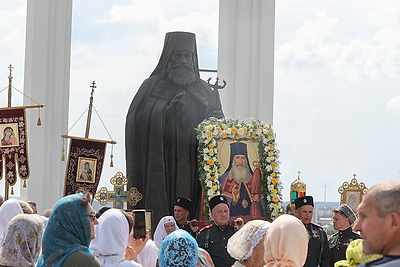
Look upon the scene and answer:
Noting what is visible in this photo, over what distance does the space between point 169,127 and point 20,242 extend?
Answer: 27.6ft

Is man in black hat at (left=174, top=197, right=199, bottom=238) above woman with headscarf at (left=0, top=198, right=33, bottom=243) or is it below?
below

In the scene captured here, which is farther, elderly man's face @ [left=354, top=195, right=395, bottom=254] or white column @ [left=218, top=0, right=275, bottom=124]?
white column @ [left=218, top=0, right=275, bottom=124]

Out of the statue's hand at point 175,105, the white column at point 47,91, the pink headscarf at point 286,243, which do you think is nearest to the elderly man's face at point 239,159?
the statue's hand at point 175,105

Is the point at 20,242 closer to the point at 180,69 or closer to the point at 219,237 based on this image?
the point at 219,237

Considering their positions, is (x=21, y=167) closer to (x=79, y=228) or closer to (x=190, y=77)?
(x=190, y=77)

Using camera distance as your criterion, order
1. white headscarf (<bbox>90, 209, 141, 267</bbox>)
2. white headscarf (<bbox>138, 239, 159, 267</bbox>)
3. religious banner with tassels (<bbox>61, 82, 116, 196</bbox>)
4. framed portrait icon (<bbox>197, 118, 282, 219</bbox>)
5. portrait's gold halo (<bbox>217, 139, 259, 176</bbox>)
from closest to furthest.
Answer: white headscarf (<bbox>90, 209, 141, 267</bbox>)
white headscarf (<bbox>138, 239, 159, 267</bbox>)
framed portrait icon (<bbox>197, 118, 282, 219</bbox>)
portrait's gold halo (<bbox>217, 139, 259, 176</bbox>)
religious banner with tassels (<bbox>61, 82, 116, 196</bbox>)

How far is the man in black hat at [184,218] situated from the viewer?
1196 cm

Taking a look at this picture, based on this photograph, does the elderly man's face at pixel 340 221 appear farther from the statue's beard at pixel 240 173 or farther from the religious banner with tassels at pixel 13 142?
the religious banner with tassels at pixel 13 142

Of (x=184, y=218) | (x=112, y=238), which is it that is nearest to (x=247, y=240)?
(x=112, y=238)

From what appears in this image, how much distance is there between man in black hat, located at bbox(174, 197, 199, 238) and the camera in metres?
12.0

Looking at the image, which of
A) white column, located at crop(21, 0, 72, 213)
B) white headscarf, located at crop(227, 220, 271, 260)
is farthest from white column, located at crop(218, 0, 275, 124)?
white headscarf, located at crop(227, 220, 271, 260)

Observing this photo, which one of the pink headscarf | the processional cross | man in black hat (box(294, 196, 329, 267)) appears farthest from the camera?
the processional cross

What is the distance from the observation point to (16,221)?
5.99 metres

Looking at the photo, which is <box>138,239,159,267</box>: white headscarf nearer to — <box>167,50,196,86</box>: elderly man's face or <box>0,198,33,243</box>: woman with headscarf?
<box>0,198,33,243</box>: woman with headscarf
